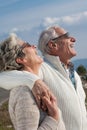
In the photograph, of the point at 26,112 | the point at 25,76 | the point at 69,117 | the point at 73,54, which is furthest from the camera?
the point at 73,54

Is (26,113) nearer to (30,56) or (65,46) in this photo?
(30,56)

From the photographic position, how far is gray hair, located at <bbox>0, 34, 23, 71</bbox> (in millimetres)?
4781

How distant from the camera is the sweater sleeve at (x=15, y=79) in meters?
4.71

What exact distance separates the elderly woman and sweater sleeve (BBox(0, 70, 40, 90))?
0.01 m

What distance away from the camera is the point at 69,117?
5.61 metres

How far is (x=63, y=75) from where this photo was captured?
5855 mm

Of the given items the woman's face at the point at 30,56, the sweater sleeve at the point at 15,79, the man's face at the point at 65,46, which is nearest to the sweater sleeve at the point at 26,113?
the sweater sleeve at the point at 15,79

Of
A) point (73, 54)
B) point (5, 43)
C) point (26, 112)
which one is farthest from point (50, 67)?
point (26, 112)

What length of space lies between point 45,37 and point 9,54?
139cm

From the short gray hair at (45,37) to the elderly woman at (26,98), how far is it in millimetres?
1076

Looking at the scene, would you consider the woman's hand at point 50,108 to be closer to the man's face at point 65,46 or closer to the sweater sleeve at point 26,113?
the sweater sleeve at point 26,113

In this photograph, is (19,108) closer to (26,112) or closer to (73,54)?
(26,112)

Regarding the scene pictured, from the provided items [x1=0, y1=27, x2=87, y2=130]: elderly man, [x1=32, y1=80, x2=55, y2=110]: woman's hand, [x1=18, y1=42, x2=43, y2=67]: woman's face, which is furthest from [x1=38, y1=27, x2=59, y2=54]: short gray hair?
[x1=32, y1=80, x2=55, y2=110]: woman's hand

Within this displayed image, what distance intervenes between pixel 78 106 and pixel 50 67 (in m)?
0.53
